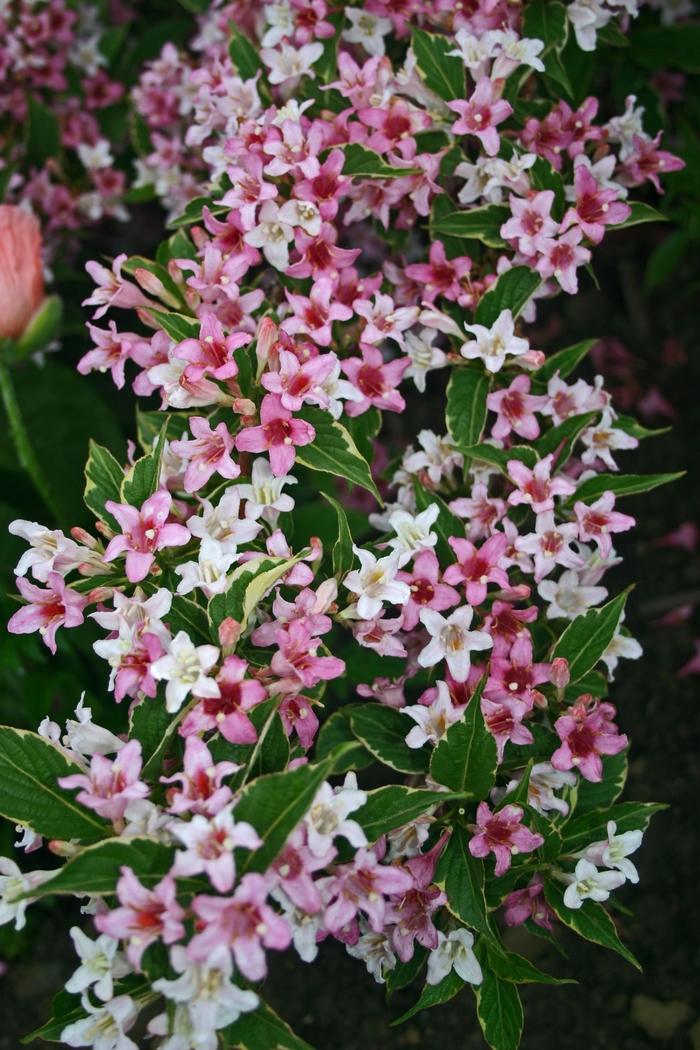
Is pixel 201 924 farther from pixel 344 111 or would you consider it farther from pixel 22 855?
pixel 22 855

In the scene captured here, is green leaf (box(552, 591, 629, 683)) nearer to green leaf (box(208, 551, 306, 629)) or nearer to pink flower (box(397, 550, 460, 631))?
pink flower (box(397, 550, 460, 631))

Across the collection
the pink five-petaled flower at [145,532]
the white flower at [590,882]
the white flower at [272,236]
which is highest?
the white flower at [272,236]

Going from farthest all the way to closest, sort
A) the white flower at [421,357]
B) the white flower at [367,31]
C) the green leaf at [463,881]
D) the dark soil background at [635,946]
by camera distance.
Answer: the dark soil background at [635,946]
the white flower at [367,31]
the white flower at [421,357]
the green leaf at [463,881]

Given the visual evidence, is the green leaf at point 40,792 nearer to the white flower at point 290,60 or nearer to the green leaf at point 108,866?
the green leaf at point 108,866

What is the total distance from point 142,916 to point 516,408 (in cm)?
82

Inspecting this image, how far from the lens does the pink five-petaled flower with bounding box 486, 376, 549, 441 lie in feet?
4.57

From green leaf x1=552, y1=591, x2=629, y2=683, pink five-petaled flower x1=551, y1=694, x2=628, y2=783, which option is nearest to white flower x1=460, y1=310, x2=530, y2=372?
green leaf x1=552, y1=591, x2=629, y2=683

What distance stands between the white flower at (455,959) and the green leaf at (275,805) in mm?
305

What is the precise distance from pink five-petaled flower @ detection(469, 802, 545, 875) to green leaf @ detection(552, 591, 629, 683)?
21cm

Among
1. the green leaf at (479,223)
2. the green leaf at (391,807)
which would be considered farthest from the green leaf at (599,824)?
the green leaf at (479,223)

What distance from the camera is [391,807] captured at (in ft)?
3.57

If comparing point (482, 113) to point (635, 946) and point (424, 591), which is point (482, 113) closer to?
point (424, 591)

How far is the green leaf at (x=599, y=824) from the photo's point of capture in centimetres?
122

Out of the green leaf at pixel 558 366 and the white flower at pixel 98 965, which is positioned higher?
the green leaf at pixel 558 366
